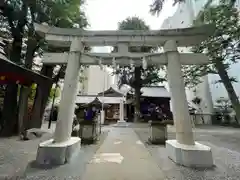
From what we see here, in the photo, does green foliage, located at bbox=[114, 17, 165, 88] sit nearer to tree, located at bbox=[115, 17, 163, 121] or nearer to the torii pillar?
tree, located at bbox=[115, 17, 163, 121]

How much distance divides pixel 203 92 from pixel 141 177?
61.5 feet

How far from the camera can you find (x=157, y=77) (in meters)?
18.8

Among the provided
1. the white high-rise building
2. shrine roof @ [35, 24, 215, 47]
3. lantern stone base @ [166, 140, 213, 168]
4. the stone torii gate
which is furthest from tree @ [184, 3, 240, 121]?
lantern stone base @ [166, 140, 213, 168]

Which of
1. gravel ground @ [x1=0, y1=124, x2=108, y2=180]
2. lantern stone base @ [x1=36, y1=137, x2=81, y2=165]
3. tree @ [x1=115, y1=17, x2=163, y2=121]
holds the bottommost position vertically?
gravel ground @ [x1=0, y1=124, x2=108, y2=180]

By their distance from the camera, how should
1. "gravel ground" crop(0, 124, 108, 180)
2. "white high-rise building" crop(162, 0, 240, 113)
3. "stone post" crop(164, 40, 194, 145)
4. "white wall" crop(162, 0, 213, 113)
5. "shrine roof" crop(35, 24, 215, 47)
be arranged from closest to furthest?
1. "gravel ground" crop(0, 124, 108, 180)
2. "stone post" crop(164, 40, 194, 145)
3. "shrine roof" crop(35, 24, 215, 47)
4. "white high-rise building" crop(162, 0, 240, 113)
5. "white wall" crop(162, 0, 213, 113)

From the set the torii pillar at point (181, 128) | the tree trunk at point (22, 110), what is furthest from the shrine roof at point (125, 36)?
the tree trunk at point (22, 110)

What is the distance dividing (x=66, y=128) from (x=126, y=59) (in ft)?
8.01

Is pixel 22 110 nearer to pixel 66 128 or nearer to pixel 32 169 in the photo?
pixel 66 128

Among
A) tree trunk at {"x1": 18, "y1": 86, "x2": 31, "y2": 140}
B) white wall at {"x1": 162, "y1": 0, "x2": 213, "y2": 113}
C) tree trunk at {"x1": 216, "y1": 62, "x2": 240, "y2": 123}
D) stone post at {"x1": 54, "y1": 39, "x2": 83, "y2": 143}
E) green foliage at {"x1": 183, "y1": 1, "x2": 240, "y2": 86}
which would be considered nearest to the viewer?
stone post at {"x1": 54, "y1": 39, "x2": 83, "y2": 143}

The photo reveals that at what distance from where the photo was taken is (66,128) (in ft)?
14.1

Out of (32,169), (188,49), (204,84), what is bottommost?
(32,169)

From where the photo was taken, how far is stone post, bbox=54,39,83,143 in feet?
13.9

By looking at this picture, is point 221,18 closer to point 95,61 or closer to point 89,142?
point 95,61

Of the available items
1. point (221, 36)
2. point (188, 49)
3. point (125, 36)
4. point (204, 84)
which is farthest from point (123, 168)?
point (204, 84)
